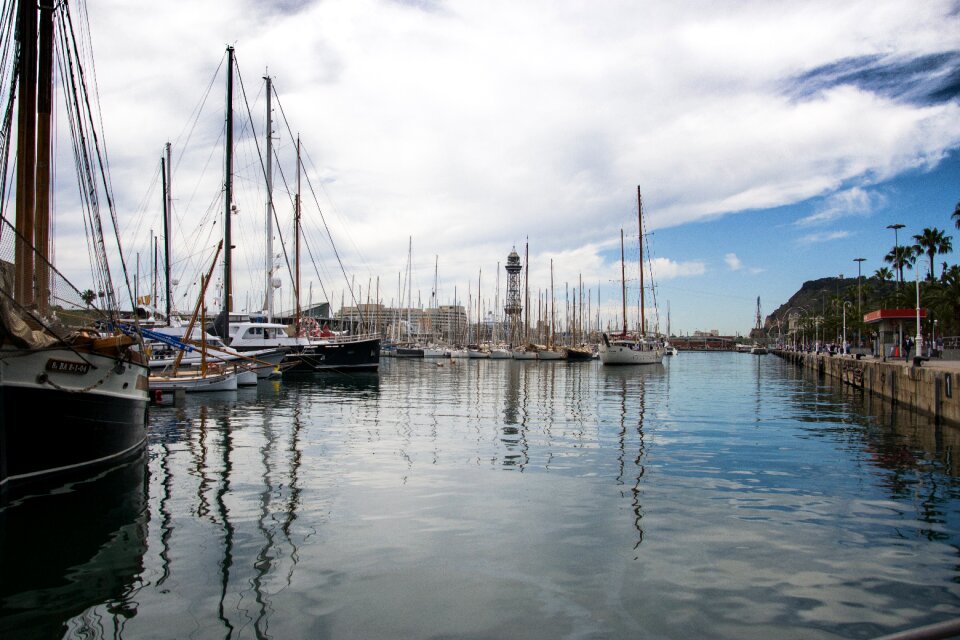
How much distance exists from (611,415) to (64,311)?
18.2 metres

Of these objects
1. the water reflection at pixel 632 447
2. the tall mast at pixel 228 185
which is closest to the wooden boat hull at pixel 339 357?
the tall mast at pixel 228 185

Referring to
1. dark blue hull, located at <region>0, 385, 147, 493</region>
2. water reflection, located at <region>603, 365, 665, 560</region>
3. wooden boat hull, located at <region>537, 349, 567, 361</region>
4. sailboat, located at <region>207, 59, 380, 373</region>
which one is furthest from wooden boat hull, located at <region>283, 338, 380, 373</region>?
wooden boat hull, located at <region>537, 349, 567, 361</region>

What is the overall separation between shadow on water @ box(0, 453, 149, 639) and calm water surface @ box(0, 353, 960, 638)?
4 centimetres

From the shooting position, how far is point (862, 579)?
7.96 metres

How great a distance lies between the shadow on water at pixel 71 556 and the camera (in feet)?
22.2

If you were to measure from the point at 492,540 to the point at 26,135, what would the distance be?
41.5 ft

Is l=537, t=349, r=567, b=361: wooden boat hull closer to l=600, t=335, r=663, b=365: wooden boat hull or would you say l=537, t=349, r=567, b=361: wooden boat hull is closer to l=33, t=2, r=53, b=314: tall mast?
l=600, t=335, r=663, b=365: wooden boat hull

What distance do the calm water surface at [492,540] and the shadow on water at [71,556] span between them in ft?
0.13

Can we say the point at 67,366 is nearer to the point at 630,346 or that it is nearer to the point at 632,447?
the point at 632,447

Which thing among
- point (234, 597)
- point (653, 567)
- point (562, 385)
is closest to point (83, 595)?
point (234, 597)

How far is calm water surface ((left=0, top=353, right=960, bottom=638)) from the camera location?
22.3 ft

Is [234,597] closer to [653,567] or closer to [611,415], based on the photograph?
[653,567]

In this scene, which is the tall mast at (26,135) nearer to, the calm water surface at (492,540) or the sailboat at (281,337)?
the calm water surface at (492,540)

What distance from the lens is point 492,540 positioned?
9.36 m
